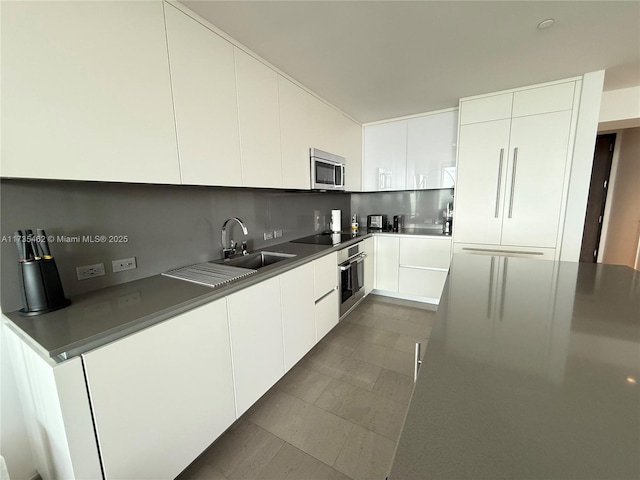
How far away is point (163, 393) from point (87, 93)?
Answer: 1.25 metres

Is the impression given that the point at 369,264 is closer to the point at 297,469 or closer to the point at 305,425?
the point at 305,425

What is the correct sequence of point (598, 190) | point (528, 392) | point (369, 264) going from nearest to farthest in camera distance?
point (528, 392) → point (369, 264) → point (598, 190)

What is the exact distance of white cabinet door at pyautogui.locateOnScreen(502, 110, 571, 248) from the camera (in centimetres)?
234

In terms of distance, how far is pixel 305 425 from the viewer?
1560 millimetres

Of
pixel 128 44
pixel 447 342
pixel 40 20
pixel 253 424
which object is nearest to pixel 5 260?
pixel 40 20

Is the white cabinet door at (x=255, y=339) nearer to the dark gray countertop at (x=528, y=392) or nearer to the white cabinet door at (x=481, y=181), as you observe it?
the dark gray countertop at (x=528, y=392)

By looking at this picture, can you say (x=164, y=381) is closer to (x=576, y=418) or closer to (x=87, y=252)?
(x=87, y=252)

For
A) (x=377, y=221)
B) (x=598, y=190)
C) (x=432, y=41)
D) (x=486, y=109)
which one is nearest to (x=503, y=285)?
(x=432, y=41)

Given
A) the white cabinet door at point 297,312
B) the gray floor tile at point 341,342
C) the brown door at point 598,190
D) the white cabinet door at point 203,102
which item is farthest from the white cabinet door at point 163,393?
the brown door at point 598,190

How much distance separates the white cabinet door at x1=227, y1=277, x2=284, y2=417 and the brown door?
16.4 ft

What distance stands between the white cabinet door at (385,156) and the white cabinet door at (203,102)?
7.35 ft

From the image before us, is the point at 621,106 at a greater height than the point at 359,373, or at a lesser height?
greater

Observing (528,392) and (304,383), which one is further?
(304,383)

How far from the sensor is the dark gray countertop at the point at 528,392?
0.40 metres
